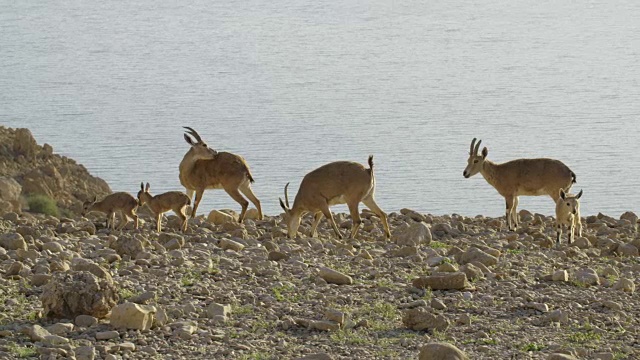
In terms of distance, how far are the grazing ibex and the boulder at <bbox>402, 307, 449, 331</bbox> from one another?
7719 mm

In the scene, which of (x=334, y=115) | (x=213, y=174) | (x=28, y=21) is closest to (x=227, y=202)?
(x=213, y=174)

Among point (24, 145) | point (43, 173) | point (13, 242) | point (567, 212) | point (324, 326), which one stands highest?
point (24, 145)

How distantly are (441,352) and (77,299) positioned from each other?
346 centimetres

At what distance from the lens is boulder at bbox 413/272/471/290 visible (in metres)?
14.7

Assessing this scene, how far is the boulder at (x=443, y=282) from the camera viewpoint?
577 inches

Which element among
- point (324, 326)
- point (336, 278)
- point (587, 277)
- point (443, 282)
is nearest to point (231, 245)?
point (336, 278)

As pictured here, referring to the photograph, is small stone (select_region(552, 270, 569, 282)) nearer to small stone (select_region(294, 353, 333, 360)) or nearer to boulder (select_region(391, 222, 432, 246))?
boulder (select_region(391, 222, 432, 246))

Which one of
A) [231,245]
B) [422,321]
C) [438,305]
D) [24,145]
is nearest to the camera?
[422,321]

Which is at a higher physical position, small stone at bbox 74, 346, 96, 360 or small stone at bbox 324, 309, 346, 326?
small stone at bbox 324, 309, 346, 326

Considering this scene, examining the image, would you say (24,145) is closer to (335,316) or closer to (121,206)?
(121,206)

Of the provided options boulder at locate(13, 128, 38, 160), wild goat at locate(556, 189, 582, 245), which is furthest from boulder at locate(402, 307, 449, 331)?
boulder at locate(13, 128, 38, 160)

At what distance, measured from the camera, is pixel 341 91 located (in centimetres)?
4247

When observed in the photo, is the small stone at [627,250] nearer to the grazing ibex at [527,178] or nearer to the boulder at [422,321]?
the grazing ibex at [527,178]

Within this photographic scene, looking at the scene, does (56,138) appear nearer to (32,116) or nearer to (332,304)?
(32,116)
